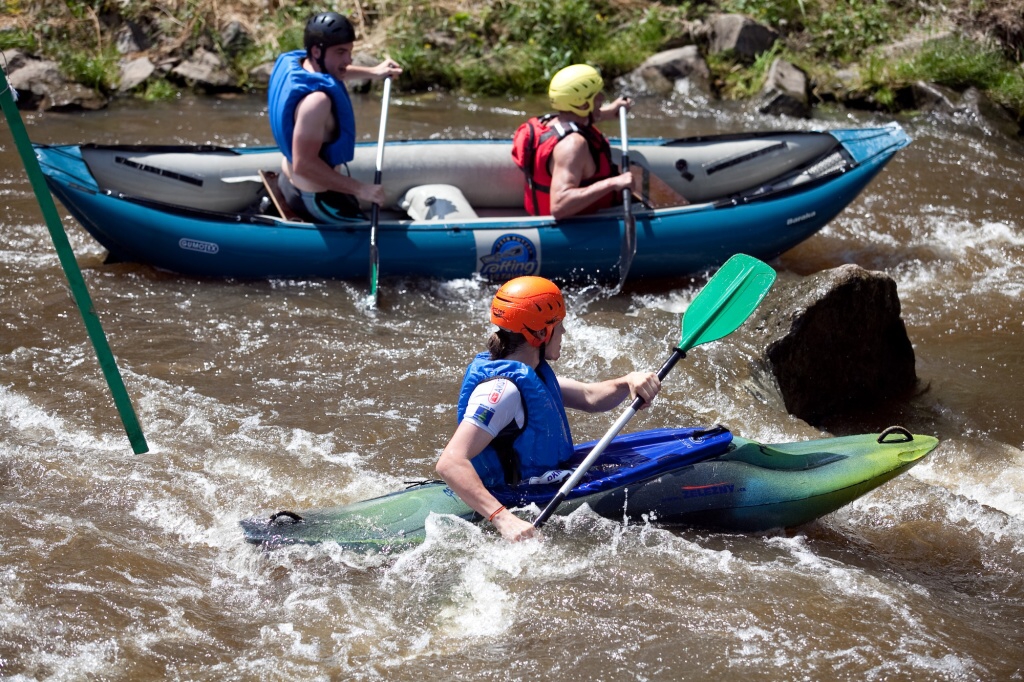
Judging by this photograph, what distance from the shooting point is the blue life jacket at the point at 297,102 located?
19.1 feet

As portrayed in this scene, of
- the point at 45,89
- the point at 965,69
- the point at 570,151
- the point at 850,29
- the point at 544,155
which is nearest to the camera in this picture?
the point at 570,151

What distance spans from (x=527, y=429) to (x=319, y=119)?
3.00 m

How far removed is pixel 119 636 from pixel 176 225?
10.6 feet

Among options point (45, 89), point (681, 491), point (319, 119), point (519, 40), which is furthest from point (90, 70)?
point (681, 491)

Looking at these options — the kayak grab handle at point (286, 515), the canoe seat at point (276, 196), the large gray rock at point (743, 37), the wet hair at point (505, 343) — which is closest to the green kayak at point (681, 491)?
the kayak grab handle at point (286, 515)

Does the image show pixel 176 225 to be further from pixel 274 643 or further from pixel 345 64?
pixel 274 643

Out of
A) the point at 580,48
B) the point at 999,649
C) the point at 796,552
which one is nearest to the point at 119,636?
the point at 796,552

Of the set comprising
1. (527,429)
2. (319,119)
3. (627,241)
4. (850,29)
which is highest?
(319,119)

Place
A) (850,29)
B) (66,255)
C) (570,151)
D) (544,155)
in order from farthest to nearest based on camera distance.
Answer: (850,29) < (544,155) < (570,151) < (66,255)

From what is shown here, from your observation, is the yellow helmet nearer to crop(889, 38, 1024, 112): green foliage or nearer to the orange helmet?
the orange helmet

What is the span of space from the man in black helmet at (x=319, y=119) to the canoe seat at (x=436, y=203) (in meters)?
0.37

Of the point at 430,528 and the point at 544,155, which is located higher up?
the point at 544,155

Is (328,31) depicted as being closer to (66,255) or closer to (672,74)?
(66,255)

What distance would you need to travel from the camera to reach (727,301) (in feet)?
13.1
